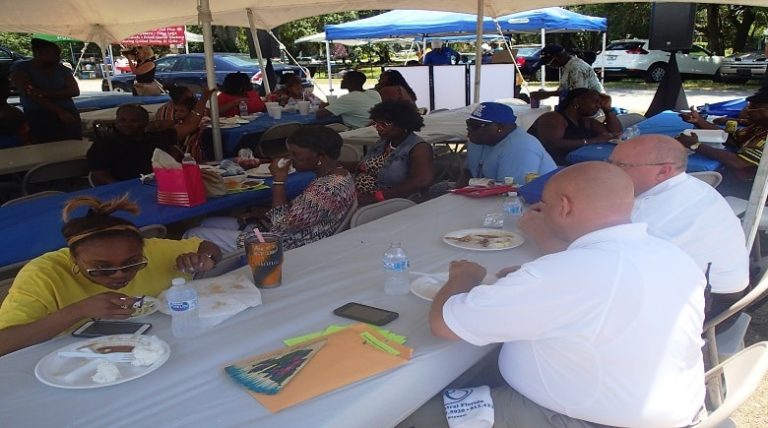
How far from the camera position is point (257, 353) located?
1551 millimetres

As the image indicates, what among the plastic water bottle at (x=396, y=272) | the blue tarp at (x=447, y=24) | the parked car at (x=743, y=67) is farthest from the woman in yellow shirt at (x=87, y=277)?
the parked car at (x=743, y=67)

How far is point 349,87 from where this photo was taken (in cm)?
790

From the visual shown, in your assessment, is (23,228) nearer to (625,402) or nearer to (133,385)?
(133,385)

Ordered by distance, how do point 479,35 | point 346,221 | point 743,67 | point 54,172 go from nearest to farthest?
point 346,221 < point 54,172 < point 479,35 < point 743,67

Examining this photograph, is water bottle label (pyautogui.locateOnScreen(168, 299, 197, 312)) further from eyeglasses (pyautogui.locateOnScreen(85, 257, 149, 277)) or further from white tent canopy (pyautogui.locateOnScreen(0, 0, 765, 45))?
white tent canopy (pyautogui.locateOnScreen(0, 0, 765, 45))

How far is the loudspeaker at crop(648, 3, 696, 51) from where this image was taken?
26.8 ft

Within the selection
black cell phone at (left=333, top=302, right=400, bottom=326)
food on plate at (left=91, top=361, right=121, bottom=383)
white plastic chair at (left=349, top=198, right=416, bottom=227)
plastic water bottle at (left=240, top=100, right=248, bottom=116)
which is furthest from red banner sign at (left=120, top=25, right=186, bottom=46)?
food on plate at (left=91, top=361, right=121, bottom=383)

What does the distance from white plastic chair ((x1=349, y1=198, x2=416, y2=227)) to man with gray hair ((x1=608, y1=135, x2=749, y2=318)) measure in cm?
125

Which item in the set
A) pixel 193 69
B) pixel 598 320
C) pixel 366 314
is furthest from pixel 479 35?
pixel 193 69

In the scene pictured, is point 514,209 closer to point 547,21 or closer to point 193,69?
point 547,21

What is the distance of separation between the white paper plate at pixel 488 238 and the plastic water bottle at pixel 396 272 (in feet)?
1.04

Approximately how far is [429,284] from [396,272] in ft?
0.46

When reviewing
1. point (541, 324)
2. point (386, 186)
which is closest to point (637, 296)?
point (541, 324)

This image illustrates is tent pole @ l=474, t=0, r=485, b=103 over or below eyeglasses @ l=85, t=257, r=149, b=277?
over
